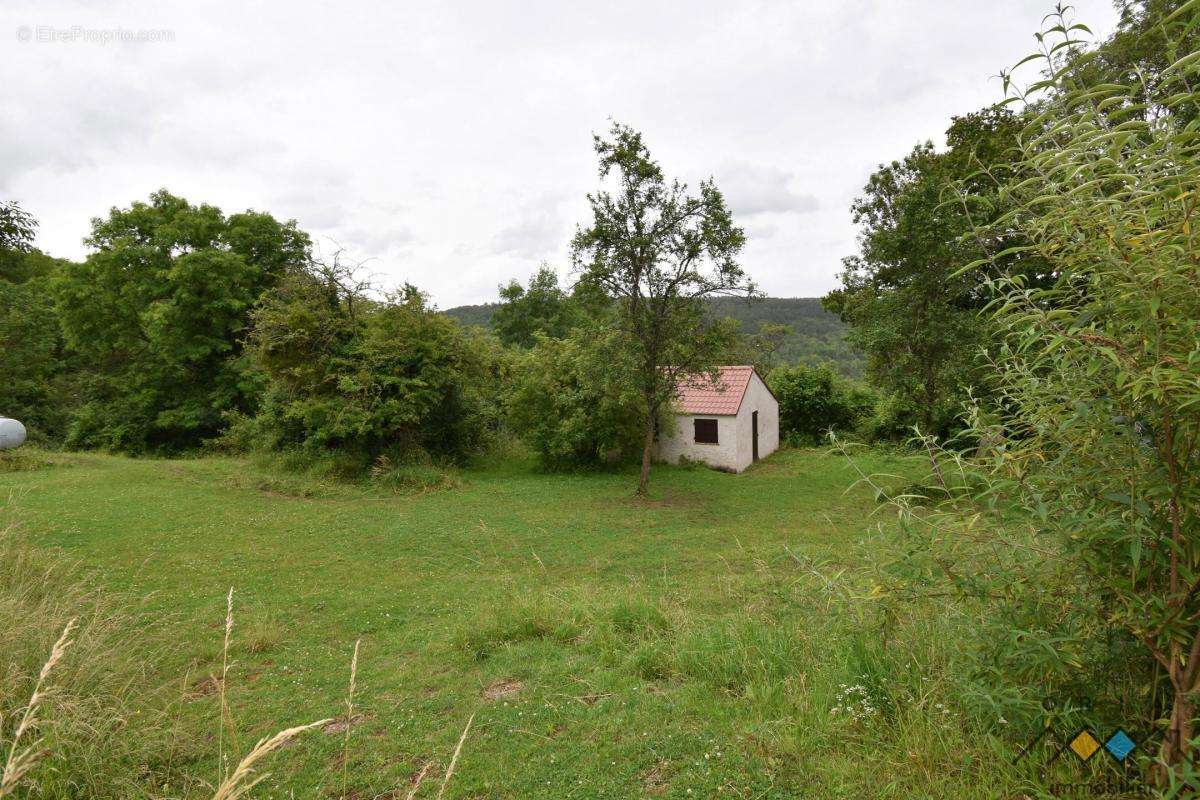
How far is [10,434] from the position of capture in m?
15.3

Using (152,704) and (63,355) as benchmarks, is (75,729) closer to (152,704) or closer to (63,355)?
(152,704)

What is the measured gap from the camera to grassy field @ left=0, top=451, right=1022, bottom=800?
294cm

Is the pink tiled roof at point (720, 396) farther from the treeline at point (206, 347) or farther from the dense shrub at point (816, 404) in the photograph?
the treeline at point (206, 347)

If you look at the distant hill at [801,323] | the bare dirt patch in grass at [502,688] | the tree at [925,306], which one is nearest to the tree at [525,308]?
the distant hill at [801,323]

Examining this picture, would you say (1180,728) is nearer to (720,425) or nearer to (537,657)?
(537,657)

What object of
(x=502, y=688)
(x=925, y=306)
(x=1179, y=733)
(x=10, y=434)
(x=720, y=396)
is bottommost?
(x=502, y=688)

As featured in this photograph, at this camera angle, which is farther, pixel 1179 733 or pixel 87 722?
pixel 87 722

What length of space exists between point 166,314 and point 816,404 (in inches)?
1112

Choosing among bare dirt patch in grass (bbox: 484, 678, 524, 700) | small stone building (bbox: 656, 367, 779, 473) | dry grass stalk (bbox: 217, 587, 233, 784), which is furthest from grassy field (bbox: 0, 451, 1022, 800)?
small stone building (bbox: 656, 367, 779, 473)

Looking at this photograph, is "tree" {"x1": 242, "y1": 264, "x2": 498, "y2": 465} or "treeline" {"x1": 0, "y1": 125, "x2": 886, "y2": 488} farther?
"tree" {"x1": 242, "y1": 264, "x2": 498, "y2": 465}

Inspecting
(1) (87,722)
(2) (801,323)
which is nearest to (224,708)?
(1) (87,722)

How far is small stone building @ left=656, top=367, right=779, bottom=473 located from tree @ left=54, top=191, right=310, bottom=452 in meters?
17.6

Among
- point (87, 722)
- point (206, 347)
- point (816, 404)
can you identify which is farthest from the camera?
point (816, 404)

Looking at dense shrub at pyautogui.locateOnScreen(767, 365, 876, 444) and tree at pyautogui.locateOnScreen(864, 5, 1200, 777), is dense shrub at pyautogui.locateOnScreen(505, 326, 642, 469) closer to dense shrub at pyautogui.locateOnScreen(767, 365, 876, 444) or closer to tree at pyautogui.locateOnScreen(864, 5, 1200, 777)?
dense shrub at pyautogui.locateOnScreen(767, 365, 876, 444)
